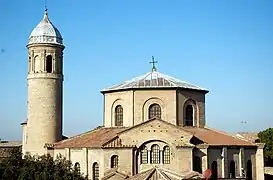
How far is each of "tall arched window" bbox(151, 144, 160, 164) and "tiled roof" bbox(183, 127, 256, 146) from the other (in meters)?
4.29

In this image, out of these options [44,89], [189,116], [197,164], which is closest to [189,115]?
[189,116]

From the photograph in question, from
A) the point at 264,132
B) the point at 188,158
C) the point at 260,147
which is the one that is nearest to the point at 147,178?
the point at 188,158


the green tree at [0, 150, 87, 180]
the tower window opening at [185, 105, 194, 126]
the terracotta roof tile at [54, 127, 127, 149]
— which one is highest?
the tower window opening at [185, 105, 194, 126]

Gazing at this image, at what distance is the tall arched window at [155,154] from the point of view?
34.8 metres

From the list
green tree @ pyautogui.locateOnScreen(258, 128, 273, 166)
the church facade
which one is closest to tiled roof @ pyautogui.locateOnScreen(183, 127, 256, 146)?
the church facade

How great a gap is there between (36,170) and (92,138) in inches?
349

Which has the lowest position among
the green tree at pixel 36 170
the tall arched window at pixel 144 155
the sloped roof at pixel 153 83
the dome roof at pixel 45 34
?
the green tree at pixel 36 170

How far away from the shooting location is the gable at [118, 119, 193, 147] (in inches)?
1362

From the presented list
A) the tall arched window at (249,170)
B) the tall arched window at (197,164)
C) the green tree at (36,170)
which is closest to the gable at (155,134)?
the tall arched window at (197,164)

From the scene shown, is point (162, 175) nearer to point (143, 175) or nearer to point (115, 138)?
point (143, 175)

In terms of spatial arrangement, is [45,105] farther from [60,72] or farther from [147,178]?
[147,178]

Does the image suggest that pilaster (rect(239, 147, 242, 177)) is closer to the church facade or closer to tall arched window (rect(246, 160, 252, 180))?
the church facade

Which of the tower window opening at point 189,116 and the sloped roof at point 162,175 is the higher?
the tower window opening at point 189,116

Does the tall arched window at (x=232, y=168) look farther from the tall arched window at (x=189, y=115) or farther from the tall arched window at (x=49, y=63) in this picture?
the tall arched window at (x=49, y=63)
